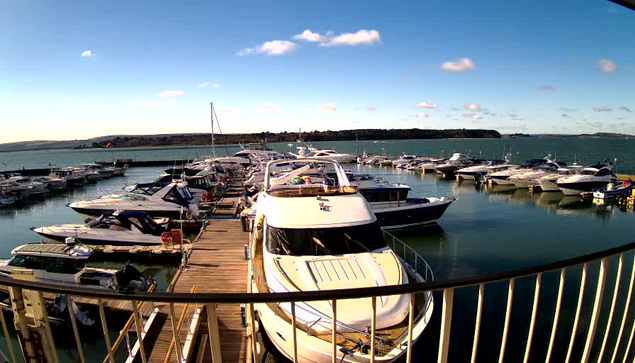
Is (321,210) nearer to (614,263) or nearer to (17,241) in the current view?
(614,263)

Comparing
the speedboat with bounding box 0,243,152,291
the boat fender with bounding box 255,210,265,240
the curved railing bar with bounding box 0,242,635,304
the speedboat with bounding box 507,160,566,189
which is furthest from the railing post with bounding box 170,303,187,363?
the speedboat with bounding box 507,160,566,189

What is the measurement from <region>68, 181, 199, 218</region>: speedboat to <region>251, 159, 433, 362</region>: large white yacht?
14.4m

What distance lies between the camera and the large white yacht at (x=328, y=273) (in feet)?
18.5

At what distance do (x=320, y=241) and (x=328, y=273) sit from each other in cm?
99

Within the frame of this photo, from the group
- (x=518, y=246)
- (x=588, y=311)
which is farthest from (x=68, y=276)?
(x=518, y=246)

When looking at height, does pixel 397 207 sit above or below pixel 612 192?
above

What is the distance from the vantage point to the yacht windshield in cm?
765

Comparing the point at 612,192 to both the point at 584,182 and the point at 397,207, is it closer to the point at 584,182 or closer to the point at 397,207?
the point at 584,182

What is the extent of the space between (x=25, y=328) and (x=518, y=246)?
19837 millimetres

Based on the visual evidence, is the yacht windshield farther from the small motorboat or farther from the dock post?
the small motorboat

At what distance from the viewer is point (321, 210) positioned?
838 cm

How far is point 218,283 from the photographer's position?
35.2 ft

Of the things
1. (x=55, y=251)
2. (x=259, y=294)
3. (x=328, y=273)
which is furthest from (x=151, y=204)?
(x=259, y=294)

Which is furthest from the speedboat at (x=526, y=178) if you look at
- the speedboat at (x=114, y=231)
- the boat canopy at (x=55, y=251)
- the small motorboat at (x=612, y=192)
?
the boat canopy at (x=55, y=251)
